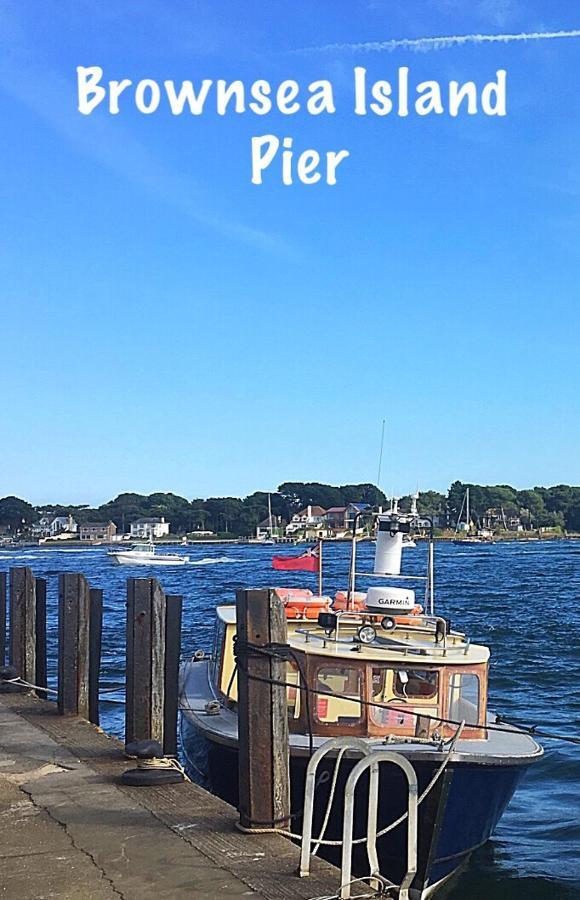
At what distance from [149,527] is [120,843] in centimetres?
17947

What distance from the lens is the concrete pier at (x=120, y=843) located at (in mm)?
6211

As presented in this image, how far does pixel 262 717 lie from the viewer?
717 centimetres

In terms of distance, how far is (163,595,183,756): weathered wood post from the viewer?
10.6 m

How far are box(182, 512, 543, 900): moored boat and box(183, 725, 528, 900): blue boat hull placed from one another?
0.05 ft

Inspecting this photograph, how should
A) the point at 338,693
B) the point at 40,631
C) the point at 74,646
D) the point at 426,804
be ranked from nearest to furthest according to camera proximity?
1. the point at 426,804
2. the point at 338,693
3. the point at 74,646
4. the point at 40,631

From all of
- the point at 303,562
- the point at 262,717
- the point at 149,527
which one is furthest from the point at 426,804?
the point at 149,527

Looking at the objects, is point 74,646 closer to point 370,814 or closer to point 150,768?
point 150,768

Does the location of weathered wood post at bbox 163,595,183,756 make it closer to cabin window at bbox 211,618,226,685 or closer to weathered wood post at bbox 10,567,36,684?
cabin window at bbox 211,618,226,685

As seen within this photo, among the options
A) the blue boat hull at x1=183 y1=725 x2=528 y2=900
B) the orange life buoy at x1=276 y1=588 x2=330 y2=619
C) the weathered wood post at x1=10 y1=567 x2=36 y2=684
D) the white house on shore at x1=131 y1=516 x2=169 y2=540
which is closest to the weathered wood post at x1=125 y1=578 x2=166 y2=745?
A: the blue boat hull at x1=183 y1=725 x2=528 y2=900

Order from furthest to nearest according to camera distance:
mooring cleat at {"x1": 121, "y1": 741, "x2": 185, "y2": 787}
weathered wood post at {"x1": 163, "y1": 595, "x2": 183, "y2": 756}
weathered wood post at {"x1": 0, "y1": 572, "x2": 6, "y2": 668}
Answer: weathered wood post at {"x1": 0, "y1": 572, "x2": 6, "y2": 668}
weathered wood post at {"x1": 163, "y1": 595, "x2": 183, "y2": 756}
mooring cleat at {"x1": 121, "y1": 741, "x2": 185, "y2": 787}

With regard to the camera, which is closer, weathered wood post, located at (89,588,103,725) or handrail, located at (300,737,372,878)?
handrail, located at (300,737,372,878)

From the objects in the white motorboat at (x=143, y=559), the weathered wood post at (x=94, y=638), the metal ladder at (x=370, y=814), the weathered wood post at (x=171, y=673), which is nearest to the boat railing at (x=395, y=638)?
the weathered wood post at (x=171, y=673)

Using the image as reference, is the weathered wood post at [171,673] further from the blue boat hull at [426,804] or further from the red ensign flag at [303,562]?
the red ensign flag at [303,562]

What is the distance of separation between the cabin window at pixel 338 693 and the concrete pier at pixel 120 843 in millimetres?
2451
